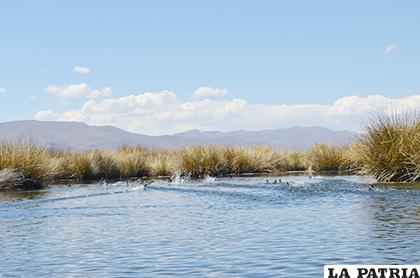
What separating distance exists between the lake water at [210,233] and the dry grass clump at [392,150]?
318cm

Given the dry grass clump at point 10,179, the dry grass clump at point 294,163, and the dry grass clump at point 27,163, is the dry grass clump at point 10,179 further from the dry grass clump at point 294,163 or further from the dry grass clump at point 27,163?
the dry grass clump at point 294,163

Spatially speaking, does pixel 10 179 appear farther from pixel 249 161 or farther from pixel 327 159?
pixel 327 159

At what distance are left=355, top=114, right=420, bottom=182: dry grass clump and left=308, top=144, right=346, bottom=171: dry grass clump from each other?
1384 cm

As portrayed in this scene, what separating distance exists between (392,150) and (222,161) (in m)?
12.7

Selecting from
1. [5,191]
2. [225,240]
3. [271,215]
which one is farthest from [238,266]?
[5,191]

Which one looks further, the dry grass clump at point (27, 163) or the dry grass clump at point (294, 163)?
the dry grass clump at point (294, 163)

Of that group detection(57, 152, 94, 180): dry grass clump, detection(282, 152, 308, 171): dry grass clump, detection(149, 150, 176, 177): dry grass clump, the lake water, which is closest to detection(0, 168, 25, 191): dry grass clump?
the lake water

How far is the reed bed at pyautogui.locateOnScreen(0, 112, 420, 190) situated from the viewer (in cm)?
2359

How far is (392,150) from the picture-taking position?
2338 centimetres

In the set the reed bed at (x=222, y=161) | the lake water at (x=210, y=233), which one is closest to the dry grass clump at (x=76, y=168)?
the reed bed at (x=222, y=161)

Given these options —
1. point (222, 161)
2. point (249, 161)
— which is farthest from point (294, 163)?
point (222, 161)

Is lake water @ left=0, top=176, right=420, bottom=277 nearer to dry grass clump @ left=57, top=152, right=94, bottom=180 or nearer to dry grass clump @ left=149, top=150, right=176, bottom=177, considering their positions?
dry grass clump @ left=57, top=152, right=94, bottom=180

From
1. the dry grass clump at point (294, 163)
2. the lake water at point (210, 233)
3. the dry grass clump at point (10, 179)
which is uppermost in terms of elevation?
the dry grass clump at point (294, 163)

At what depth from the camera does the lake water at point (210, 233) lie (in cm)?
950
